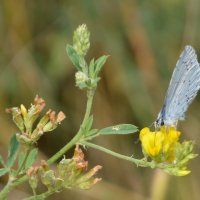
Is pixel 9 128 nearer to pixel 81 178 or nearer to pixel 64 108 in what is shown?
pixel 64 108

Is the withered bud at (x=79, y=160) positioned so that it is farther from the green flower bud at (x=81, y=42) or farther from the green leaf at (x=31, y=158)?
the green flower bud at (x=81, y=42)

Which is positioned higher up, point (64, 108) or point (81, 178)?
point (64, 108)

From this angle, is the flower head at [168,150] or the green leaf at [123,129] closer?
the flower head at [168,150]

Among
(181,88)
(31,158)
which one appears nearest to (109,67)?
(181,88)

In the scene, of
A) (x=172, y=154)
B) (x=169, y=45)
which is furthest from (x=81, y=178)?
(x=169, y=45)

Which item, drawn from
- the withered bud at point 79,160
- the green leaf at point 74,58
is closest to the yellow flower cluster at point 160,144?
the withered bud at point 79,160

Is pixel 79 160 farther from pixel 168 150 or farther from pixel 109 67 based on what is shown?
pixel 109 67
